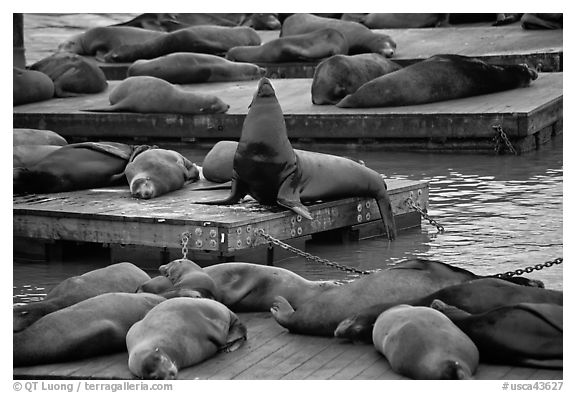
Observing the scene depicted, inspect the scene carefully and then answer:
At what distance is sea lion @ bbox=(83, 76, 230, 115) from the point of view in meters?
14.1

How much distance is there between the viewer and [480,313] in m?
5.86

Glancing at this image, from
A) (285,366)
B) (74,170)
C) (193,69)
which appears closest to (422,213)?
(74,170)

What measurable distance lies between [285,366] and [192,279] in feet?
3.37

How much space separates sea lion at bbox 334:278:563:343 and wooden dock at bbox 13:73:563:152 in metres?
7.11

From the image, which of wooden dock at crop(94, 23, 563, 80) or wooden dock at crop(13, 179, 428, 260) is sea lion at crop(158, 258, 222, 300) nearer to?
wooden dock at crop(13, 179, 428, 260)

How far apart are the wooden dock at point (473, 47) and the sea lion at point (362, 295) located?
999 centimetres

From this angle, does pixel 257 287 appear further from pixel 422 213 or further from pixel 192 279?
pixel 422 213

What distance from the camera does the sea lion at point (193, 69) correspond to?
622 inches

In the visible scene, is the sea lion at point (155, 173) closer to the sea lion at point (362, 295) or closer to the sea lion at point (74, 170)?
the sea lion at point (74, 170)
